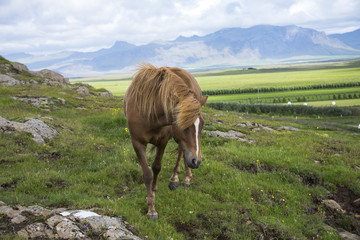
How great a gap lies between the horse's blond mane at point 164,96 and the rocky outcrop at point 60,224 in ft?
7.62

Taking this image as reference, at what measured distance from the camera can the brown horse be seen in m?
5.80

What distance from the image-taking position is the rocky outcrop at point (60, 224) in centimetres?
489

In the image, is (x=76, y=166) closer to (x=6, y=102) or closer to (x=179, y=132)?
(x=179, y=132)

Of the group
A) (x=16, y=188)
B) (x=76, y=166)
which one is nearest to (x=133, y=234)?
(x=16, y=188)

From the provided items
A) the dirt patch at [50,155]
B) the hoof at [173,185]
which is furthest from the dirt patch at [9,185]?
the hoof at [173,185]

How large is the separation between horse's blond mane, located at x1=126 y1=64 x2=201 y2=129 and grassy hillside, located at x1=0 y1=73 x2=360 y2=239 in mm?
2321

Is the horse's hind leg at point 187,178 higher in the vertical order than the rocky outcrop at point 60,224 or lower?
lower

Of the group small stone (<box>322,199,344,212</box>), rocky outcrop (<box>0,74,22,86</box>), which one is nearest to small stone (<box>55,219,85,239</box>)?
small stone (<box>322,199,344,212</box>)

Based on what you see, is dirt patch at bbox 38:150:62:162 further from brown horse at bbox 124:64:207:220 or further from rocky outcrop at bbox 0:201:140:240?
brown horse at bbox 124:64:207:220

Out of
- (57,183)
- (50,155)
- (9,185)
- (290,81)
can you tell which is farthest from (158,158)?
(290,81)

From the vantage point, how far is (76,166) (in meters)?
9.47

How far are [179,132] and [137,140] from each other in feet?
4.26

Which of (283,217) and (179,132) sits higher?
(179,132)

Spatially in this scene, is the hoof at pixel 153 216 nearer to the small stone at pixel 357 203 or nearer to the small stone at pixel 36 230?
the small stone at pixel 36 230
